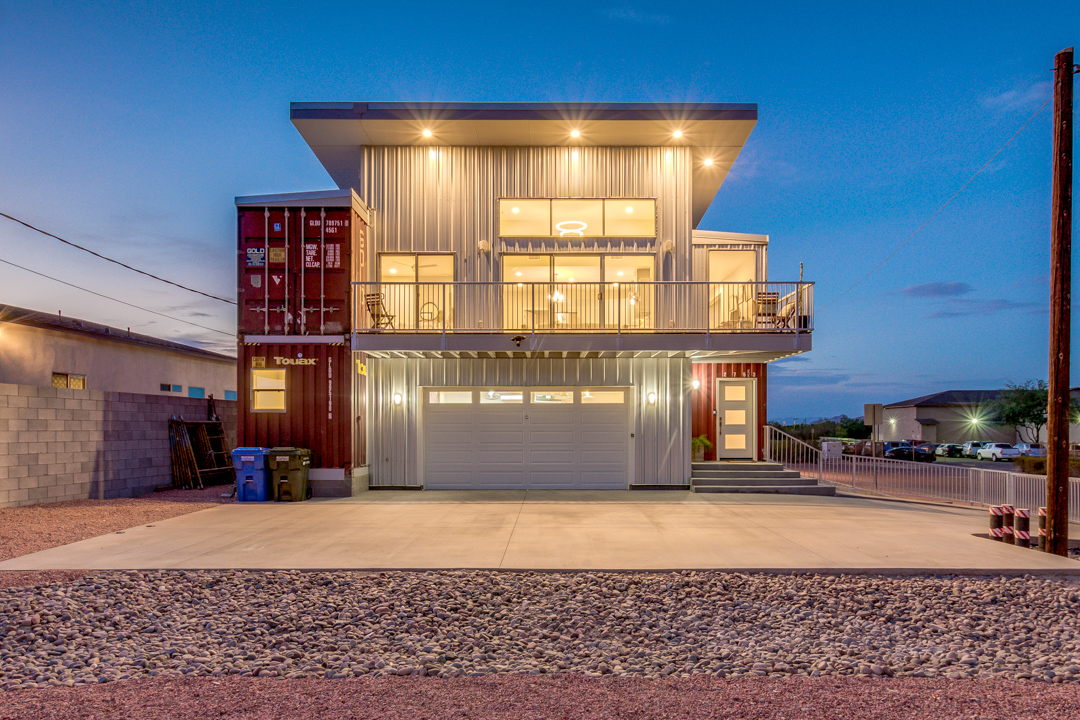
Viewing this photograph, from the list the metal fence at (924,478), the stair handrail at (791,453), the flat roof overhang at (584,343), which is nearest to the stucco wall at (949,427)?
the metal fence at (924,478)

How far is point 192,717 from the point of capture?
10.5 feet

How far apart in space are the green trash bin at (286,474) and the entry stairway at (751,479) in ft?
26.5

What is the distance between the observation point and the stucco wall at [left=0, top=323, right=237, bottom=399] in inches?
561

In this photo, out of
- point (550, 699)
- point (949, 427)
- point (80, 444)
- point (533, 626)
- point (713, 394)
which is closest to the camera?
point (550, 699)

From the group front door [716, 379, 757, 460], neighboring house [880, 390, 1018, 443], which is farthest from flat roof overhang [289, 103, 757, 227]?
neighboring house [880, 390, 1018, 443]

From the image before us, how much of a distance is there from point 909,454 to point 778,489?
25425mm

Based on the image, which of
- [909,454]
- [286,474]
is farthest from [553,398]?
[909,454]

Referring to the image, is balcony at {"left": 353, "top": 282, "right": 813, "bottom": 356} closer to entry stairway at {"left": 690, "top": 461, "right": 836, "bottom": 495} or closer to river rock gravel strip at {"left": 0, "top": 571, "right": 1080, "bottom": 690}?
entry stairway at {"left": 690, "top": 461, "right": 836, "bottom": 495}

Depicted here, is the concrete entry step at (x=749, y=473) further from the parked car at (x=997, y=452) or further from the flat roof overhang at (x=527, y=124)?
the parked car at (x=997, y=452)

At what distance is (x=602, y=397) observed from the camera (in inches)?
491

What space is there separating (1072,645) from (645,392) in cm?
834

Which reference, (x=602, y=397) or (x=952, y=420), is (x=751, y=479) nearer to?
(x=602, y=397)

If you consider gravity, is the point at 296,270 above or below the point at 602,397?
above

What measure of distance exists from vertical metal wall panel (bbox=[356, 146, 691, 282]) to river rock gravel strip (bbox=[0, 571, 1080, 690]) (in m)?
8.04
